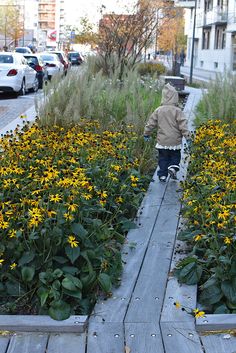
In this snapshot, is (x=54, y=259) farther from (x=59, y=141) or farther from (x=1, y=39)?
Result: (x=1, y=39)

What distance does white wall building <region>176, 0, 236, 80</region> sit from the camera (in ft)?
171

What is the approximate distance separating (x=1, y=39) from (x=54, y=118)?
7025cm

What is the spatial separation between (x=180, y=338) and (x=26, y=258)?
3.65ft

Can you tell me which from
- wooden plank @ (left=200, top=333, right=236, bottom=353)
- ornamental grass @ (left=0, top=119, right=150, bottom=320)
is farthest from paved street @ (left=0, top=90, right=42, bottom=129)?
wooden plank @ (left=200, top=333, right=236, bottom=353)

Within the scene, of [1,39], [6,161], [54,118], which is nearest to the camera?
[6,161]

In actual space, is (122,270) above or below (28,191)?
below

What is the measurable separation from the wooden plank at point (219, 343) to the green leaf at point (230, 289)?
318mm

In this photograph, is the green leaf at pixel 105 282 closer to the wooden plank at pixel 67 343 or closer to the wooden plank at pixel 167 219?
the wooden plank at pixel 67 343

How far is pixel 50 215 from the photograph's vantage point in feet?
13.5

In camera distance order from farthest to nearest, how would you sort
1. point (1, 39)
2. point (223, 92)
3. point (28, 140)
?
point (1, 39)
point (223, 92)
point (28, 140)

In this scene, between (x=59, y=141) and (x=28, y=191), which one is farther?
(x=59, y=141)

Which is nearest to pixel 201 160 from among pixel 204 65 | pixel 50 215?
pixel 50 215

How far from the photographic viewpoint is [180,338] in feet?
12.0

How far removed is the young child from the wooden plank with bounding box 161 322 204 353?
12.7ft
